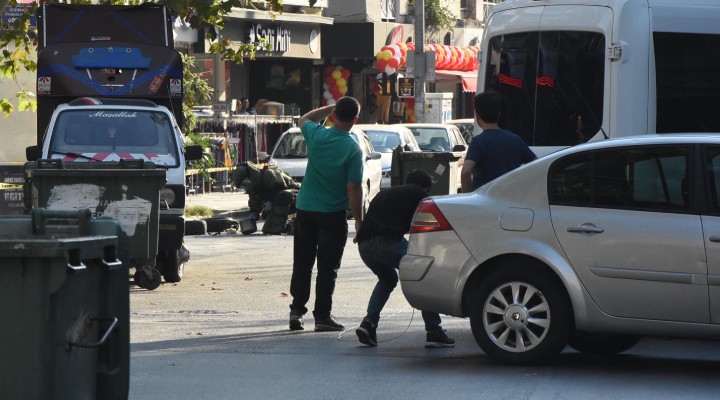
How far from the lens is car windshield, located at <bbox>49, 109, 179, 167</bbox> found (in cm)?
1456

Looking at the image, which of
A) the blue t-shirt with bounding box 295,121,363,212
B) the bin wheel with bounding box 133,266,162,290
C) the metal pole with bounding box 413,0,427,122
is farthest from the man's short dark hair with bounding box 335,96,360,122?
the metal pole with bounding box 413,0,427,122

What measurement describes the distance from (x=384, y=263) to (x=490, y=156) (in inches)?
46.3

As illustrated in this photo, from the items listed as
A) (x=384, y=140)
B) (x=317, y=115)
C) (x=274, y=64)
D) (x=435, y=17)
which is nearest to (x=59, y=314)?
(x=317, y=115)

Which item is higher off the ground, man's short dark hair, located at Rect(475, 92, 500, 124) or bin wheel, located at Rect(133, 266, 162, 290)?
man's short dark hair, located at Rect(475, 92, 500, 124)

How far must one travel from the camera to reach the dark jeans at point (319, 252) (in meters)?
10.6

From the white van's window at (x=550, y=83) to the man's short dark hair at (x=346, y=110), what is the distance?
11.1 ft

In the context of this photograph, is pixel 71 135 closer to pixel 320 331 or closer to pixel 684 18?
pixel 320 331

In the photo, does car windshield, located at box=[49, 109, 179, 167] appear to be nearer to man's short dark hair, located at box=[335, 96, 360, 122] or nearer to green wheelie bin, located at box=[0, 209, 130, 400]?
man's short dark hair, located at box=[335, 96, 360, 122]

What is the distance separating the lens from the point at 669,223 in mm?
8586

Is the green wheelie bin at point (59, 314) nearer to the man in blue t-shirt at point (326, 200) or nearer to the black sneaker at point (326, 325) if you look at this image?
the man in blue t-shirt at point (326, 200)

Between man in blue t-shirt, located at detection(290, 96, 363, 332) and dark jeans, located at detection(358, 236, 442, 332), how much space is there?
458 mm

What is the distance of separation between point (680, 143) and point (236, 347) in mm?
3487

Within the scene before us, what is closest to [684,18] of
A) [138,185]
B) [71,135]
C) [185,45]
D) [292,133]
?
[138,185]

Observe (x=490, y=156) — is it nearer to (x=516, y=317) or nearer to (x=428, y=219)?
(x=428, y=219)
